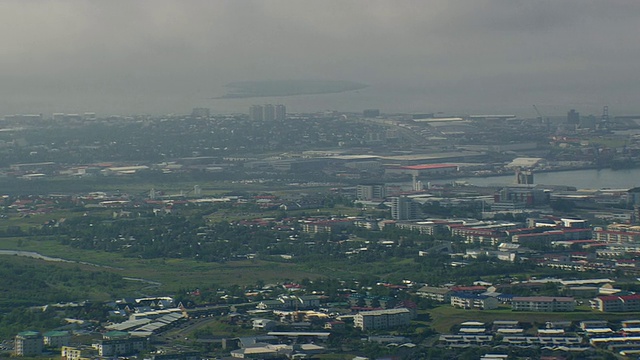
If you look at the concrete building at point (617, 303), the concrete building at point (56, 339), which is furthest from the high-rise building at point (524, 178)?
the concrete building at point (56, 339)

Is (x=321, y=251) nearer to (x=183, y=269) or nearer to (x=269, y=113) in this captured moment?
(x=183, y=269)

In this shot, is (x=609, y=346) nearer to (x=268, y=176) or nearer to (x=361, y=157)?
(x=268, y=176)

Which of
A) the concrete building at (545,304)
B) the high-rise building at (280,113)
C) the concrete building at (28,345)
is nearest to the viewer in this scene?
the concrete building at (28,345)

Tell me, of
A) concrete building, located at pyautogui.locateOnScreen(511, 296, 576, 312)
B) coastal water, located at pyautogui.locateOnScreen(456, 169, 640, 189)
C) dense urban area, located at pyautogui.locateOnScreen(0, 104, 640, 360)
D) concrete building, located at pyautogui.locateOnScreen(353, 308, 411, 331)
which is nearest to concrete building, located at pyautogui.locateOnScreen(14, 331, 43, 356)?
dense urban area, located at pyautogui.locateOnScreen(0, 104, 640, 360)

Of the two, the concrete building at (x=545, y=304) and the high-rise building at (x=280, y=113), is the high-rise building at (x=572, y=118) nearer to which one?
the high-rise building at (x=280, y=113)

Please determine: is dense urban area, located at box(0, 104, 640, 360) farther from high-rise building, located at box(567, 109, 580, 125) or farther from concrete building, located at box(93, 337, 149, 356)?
high-rise building, located at box(567, 109, 580, 125)

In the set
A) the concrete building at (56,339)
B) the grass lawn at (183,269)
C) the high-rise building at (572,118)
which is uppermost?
the high-rise building at (572,118)

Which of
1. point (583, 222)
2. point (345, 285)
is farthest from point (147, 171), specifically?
point (345, 285)

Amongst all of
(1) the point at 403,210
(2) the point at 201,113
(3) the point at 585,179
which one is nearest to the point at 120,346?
(1) the point at 403,210
